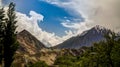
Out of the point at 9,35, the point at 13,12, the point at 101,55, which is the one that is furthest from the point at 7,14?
the point at 101,55

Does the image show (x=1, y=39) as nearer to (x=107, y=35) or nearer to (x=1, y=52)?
(x=1, y=52)

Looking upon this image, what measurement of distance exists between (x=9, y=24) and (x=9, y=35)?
4994 millimetres

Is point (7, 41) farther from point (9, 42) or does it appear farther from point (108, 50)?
point (108, 50)

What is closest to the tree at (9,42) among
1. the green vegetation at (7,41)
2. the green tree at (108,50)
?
the green vegetation at (7,41)

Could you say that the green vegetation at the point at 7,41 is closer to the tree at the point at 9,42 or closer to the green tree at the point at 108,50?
the tree at the point at 9,42

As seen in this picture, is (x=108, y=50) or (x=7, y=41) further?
(x=7, y=41)

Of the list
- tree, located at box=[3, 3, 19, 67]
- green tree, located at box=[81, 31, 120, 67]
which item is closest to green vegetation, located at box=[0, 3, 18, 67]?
tree, located at box=[3, 3, 19, 67]

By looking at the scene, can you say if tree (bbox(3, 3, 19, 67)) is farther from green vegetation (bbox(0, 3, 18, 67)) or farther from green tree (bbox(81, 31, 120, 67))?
green tree (bbox(81, 31, 120, 67))

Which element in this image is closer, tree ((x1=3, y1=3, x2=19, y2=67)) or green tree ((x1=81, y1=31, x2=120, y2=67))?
green tree ((x1=81, y1=31, x2=120, y2=67))

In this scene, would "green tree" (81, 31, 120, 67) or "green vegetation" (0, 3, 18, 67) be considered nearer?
"green tree" (81, 31, 120, 67)

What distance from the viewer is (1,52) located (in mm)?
100875

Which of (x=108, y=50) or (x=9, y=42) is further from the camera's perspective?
(x=9, y=42)

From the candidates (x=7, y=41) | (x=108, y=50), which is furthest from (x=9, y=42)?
(x=108, y=50)

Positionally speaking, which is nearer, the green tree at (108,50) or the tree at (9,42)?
the green tree at (108,50)
